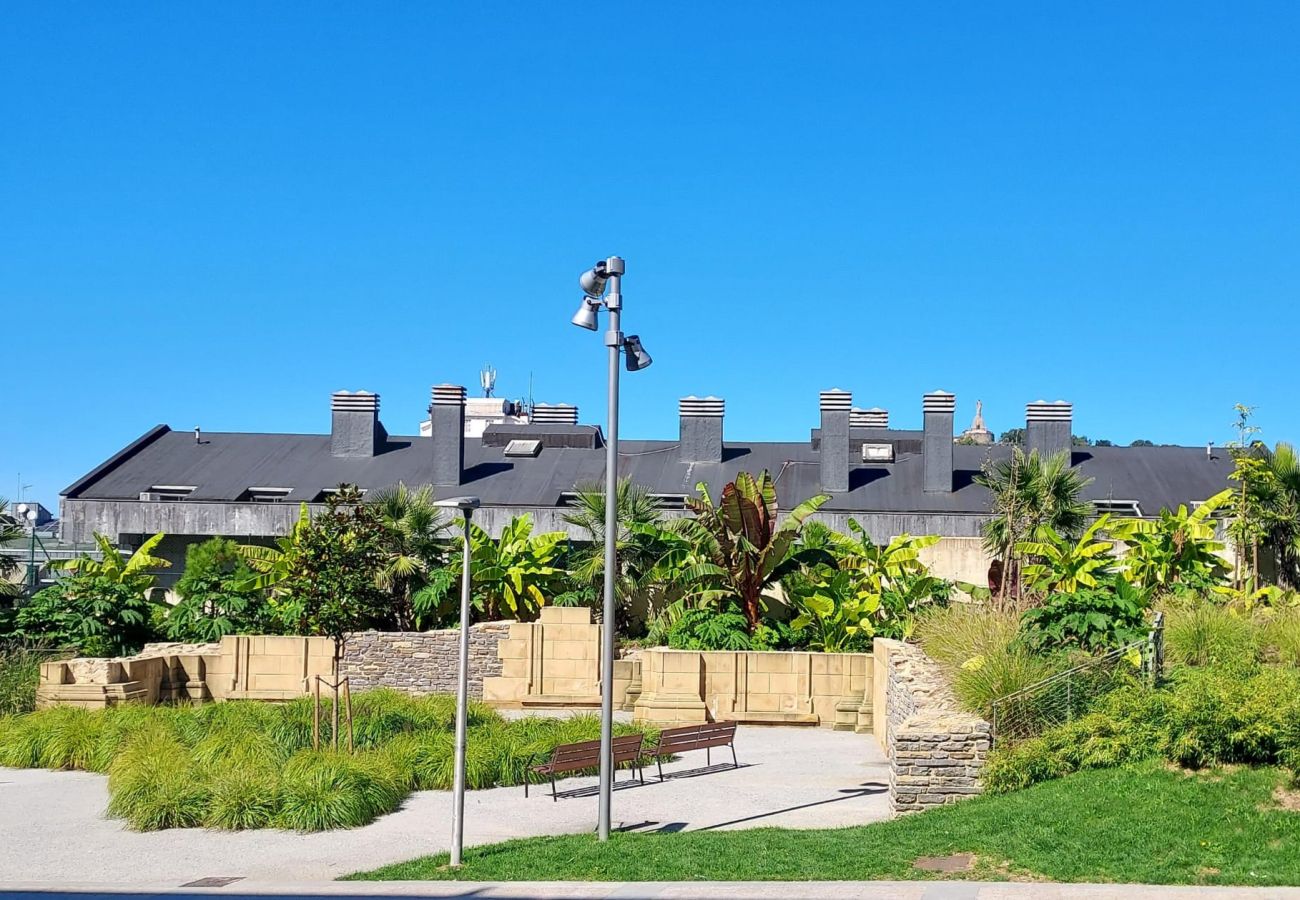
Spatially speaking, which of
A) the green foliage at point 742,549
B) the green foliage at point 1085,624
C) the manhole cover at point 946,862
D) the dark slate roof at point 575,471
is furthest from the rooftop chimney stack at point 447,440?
the manhole cover at point 946,862

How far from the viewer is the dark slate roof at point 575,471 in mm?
37438

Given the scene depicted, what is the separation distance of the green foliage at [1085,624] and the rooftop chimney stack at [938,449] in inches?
802

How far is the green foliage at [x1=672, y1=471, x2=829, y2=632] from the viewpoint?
2658 centimetres

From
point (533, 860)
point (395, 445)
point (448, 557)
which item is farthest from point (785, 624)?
point (395, 445)

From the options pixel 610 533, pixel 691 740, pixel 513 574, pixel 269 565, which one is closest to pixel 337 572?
pixel 691 740

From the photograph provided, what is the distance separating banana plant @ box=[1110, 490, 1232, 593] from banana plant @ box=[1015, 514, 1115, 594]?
628 millimetres

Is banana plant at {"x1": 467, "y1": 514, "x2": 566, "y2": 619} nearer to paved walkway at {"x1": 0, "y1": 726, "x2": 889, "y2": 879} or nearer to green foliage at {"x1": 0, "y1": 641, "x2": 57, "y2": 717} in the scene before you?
green foliage at {"x1": 0, "y1": 641, "x2": 57, "y2": 717}

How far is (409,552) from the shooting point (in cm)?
2975

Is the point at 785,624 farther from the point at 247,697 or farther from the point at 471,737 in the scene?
the point at 247,697

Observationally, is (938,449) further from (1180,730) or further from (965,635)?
(1180,730)

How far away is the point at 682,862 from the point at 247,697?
1816 centimetres

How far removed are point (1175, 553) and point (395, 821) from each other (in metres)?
17.8

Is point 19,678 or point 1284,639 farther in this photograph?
point 19,678

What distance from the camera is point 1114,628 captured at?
16.7m
